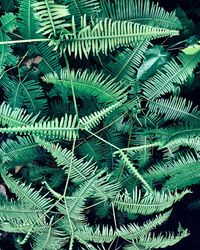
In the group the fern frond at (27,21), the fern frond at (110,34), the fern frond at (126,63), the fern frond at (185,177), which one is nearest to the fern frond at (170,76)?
the fern frond at (126,63)

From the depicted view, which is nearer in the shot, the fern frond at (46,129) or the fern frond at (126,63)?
the fern frond at (46,129)

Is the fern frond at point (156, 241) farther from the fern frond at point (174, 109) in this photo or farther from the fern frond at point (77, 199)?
the fern frond at point (174, 109)

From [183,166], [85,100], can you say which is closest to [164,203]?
[183,166]

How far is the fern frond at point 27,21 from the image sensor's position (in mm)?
1711

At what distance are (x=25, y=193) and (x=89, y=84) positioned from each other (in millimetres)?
735

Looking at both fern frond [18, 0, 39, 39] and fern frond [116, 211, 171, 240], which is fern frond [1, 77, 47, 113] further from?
fern frond [116, 211, 171, 240]

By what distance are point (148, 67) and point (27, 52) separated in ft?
2.27

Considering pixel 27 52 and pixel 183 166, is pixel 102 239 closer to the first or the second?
pixel 183 166

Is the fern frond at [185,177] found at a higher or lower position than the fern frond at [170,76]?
lower

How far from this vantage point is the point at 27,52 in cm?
200

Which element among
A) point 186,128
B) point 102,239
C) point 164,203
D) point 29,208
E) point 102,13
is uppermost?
point 102,13

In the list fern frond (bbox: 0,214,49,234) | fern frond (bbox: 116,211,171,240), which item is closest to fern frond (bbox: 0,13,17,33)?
fern frond (bbox: 0,214,49,234)

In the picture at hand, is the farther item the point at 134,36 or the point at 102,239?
the point at 102,239

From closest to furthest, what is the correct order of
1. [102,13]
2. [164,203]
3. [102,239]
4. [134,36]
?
[134,36] → [102,13] → [164,203] → [102,239]
